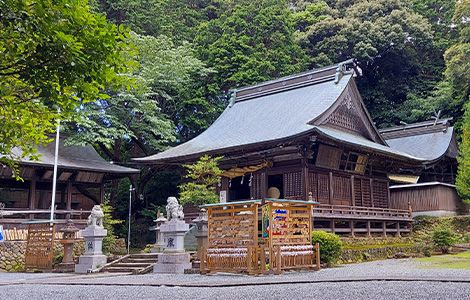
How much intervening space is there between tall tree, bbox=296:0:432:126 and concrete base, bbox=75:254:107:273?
1073 inches

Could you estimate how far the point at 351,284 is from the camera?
776 centimetres

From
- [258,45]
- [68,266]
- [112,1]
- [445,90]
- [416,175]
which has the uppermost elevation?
[112,1]

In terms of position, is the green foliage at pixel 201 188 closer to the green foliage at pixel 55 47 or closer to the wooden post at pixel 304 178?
the wooden post at pixel 304 178

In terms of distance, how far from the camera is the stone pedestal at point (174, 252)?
13.5 m

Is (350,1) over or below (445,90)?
over

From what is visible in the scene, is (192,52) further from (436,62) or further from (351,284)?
(351,284)

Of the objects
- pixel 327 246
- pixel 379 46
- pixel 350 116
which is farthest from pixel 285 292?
pixel 379 46

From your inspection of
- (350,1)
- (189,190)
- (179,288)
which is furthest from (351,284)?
(350,1)

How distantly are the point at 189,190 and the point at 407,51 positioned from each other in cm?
2770

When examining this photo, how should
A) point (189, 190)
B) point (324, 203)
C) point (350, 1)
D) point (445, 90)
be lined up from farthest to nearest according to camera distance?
point (350, 1) < point (445, 90) < point (324, 203) < point (189, 190)

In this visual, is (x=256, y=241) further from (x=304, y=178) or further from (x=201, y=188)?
(x=304, y=178)

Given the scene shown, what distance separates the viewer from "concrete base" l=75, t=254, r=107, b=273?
15461 mm

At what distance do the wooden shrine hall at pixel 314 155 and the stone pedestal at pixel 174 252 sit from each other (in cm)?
603

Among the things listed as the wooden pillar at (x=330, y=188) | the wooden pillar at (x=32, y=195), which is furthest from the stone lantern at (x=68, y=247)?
the wooden pillar at (x=330, y=188)
